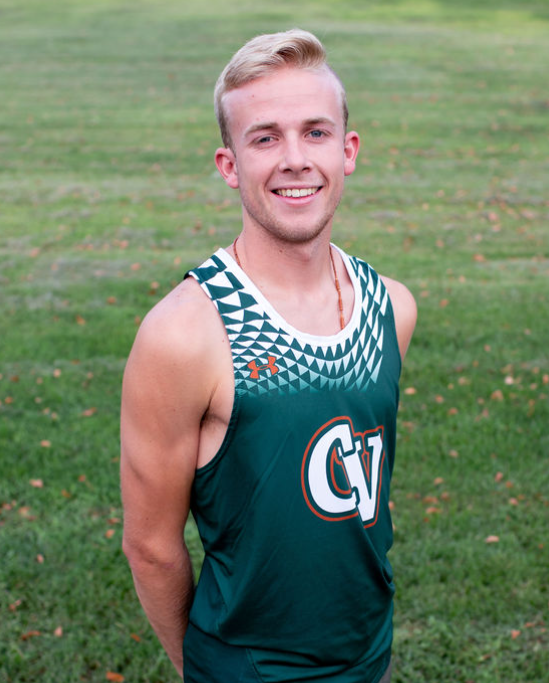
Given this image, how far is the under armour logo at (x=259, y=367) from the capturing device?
7.65 ft

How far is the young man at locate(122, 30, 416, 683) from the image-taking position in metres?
2.34

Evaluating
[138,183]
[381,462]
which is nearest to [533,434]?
[381,462]

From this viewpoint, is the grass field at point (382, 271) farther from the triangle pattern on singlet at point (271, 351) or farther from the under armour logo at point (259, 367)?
the under armour logo at point (259, 367)

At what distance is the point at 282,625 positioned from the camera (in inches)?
94.5

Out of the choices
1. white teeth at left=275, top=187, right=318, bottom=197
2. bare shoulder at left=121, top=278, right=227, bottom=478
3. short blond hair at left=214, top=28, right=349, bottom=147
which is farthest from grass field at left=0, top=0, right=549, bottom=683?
short blond hair at left=214, top=28, right=349, bottom=147

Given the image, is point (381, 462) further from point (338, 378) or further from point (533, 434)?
point (533, 434)

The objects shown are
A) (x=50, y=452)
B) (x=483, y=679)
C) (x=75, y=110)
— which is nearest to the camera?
(x=483, y=679)

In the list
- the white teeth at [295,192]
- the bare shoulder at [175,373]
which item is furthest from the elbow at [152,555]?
the white teeth at [295,192]

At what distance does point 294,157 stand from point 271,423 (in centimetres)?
75

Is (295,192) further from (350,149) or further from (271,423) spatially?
(271,423)

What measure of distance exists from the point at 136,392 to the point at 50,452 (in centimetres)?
458

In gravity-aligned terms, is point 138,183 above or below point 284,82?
below

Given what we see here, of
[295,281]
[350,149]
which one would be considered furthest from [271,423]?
[350,149]

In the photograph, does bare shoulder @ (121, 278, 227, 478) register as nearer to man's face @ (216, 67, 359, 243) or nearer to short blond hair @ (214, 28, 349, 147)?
man's face @ (216, 67, 359, 243)
